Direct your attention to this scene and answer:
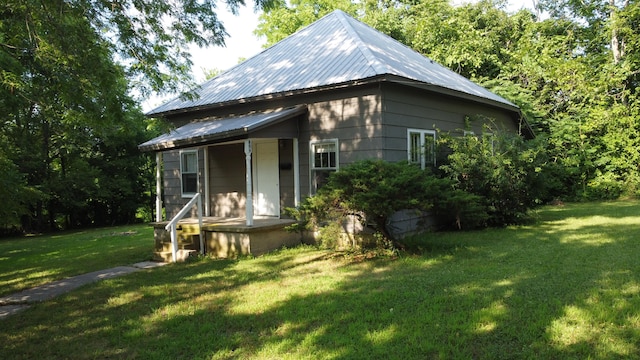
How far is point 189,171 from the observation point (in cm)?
1215

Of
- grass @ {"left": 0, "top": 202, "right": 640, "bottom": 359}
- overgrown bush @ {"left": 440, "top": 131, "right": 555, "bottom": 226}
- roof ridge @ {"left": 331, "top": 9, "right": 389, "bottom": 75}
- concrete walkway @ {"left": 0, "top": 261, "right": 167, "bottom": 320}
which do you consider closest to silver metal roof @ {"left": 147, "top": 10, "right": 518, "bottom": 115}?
roof ridge @ {"left": 331, "top": 9, "right": 389, "bottom": 75}

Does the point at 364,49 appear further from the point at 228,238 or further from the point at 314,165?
the point at 228,238

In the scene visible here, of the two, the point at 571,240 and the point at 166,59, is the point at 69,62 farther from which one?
the point at 571,240

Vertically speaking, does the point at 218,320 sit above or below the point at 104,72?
below

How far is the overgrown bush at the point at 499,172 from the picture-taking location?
9641mm

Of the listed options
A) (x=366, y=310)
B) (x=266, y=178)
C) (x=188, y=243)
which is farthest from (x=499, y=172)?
(x=188, y=243)

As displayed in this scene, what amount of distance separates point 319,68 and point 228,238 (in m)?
4.18

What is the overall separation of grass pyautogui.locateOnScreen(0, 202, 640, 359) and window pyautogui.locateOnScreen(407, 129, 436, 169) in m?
2.65

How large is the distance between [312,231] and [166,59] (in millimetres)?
4491

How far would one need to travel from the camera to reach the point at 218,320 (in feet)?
15.8

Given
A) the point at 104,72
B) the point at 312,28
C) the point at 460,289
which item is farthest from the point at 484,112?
the point at 104,72

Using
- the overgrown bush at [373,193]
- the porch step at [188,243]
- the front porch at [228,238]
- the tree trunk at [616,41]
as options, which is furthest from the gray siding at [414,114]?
the tree trunk at [616,41]

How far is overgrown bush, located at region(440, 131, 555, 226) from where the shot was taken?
9.64 meters

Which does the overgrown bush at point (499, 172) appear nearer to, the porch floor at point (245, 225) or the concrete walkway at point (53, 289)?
the porch floor at point (245, 225)
